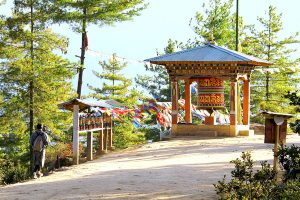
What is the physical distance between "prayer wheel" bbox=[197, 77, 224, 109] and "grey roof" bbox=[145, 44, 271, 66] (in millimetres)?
1183

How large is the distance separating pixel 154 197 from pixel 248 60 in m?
13.6

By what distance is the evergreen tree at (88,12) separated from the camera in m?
25.3

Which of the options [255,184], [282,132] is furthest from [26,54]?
[255,184]

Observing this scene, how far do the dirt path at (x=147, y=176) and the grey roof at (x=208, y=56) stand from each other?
172 inches

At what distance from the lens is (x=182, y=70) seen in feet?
77.3

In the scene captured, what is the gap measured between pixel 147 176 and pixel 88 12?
15012 mm

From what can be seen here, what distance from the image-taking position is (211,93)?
23.6m

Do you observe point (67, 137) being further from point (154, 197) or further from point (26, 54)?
point (154, 197)

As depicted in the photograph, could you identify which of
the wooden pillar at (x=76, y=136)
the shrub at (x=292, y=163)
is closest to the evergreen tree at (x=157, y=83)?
the wooden pillar at (x=76, y=136)

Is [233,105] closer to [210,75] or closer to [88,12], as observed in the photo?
[210,75]

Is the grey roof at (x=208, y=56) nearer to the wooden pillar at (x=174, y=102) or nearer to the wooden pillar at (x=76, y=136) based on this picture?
the wooden pillar at (x=174, y=102)

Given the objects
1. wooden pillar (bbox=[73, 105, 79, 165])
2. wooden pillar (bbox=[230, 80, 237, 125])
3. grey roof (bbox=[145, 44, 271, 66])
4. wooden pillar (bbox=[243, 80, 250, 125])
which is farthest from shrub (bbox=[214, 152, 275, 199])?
wooden pillar (bbox=[243, 80, 250, 125])

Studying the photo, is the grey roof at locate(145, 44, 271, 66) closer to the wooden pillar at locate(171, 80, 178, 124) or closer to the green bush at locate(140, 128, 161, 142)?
the wooden pillar at locate(171, 80, 178, 124)

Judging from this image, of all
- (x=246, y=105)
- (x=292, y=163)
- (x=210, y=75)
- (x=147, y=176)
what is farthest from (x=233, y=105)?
(x=292, y=163)
